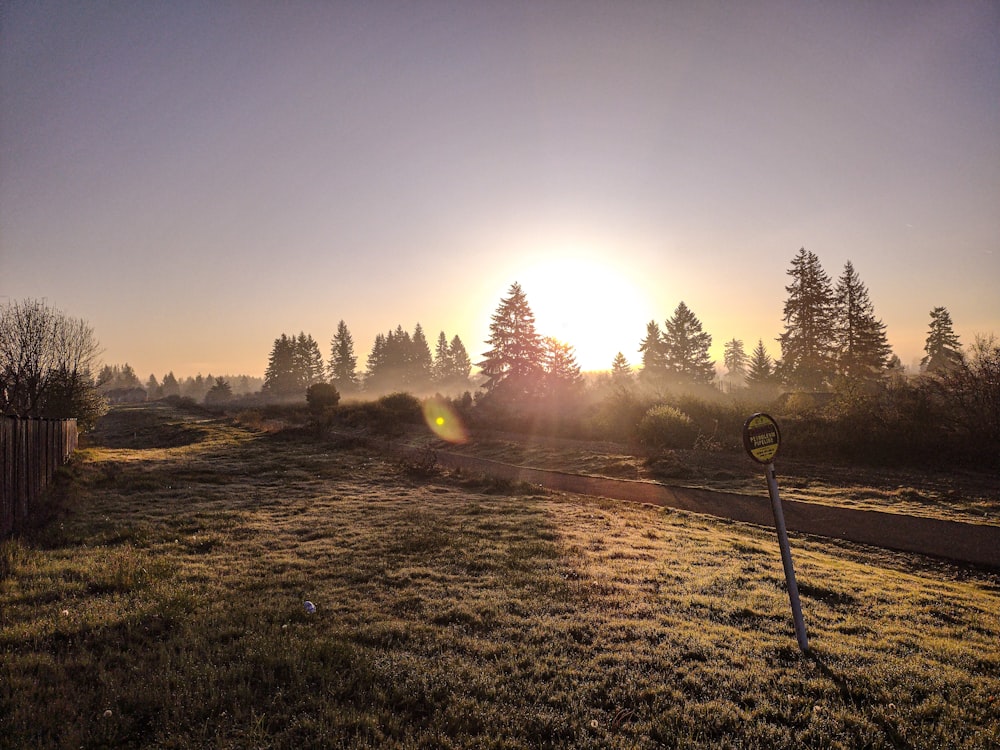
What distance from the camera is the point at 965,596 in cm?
724

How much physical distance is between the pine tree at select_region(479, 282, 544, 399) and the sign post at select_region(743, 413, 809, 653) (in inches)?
1586

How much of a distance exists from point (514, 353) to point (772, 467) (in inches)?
1658

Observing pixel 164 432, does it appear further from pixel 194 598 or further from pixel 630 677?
pixel 630 677

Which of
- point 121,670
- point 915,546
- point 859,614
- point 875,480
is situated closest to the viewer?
point 121,670

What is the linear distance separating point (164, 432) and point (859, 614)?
125 ft

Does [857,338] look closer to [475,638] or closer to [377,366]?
[475,638]

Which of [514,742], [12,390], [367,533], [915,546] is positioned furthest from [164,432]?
[915,546]

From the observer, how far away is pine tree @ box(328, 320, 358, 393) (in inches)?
3723

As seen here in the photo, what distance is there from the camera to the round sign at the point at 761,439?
215 inches

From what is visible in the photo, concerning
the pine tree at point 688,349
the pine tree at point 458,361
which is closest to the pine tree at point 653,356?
the pine tree at point 688,349

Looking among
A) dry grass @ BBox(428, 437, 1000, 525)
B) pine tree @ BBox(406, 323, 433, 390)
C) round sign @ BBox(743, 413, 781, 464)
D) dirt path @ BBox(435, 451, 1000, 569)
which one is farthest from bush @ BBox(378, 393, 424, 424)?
pine tree @ BBox(406, 323, 433, 390)

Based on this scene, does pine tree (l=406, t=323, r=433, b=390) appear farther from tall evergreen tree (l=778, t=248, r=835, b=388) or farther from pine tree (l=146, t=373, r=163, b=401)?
pine tree (l=146, t=373, r=163, b=401)

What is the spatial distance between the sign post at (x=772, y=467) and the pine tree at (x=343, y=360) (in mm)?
94764

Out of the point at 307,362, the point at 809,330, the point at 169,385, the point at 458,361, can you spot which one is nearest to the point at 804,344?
the point at 809,330
